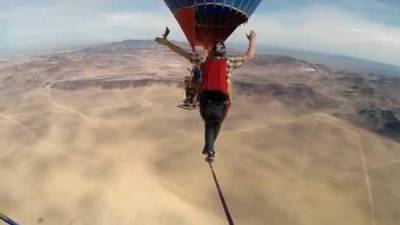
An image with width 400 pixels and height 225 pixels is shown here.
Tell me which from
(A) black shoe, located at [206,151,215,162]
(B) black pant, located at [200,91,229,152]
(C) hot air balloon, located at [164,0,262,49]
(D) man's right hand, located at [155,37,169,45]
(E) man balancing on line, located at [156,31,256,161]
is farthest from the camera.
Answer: (C) hot air balloon, located at [164,0,262,49]

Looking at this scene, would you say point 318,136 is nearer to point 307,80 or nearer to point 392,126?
point 392,126

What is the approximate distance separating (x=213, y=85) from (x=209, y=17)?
2932 mm

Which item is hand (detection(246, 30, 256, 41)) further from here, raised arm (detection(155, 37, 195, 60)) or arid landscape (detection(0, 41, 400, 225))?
arid landscape (detection(0, 41, 400, 225))

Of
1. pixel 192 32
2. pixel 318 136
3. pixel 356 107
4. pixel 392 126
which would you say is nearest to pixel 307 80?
pixel 356 107

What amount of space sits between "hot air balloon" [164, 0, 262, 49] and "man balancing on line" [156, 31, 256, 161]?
1742 mm

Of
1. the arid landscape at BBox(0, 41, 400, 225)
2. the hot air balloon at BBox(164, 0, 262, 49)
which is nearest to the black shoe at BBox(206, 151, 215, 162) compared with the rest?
the hot air balloon at BBox(164, 0, 262, 49)

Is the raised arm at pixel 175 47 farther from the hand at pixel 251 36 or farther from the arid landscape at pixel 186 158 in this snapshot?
the arid landscape at pixel 186 158

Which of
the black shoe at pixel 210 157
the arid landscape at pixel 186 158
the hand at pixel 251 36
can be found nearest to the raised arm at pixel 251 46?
the hand at pixel 251 36

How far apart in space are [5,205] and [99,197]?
34.9 feet

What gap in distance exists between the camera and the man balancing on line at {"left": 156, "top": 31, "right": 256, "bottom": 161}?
37.5 feet

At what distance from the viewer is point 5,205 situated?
55000mm

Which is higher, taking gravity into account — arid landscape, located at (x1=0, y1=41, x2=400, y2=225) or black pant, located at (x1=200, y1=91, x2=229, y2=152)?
black pant, located at (x1=200, y1=91, x2=229, y2=152)

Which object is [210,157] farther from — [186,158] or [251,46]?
[186,158]

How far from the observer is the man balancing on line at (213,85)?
1142cm
